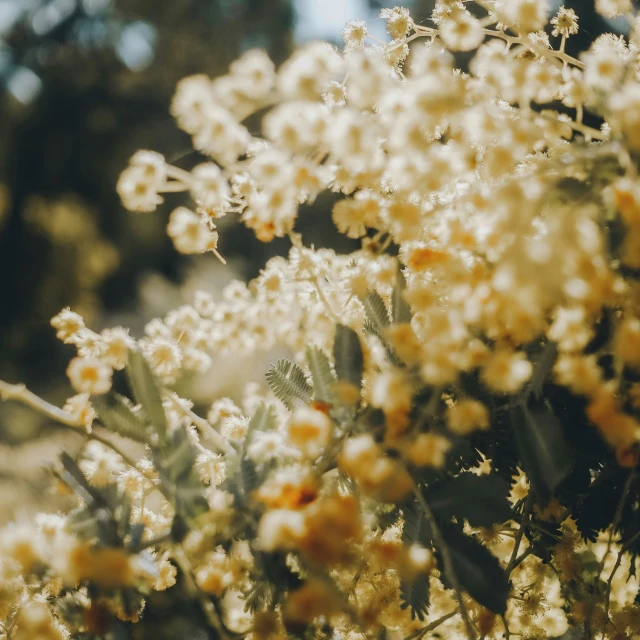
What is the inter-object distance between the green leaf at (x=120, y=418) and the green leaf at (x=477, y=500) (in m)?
0.36

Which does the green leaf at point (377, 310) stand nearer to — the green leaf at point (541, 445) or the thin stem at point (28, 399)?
the green leaf at point (541, 445)

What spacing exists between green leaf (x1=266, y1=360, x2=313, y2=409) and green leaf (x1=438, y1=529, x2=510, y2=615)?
0.27m

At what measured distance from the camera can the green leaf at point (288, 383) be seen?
836mm

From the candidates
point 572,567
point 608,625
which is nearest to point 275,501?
point 572,567

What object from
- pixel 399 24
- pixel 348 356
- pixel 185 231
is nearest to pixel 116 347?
pixel 185 231

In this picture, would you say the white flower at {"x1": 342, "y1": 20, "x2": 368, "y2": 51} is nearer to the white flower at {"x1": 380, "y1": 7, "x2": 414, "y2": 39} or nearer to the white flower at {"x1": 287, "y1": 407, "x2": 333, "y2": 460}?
the white flower at {"x1": 380, "y1": 7, "x2": 414, "y2": 39}

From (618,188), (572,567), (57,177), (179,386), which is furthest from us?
(57,177)

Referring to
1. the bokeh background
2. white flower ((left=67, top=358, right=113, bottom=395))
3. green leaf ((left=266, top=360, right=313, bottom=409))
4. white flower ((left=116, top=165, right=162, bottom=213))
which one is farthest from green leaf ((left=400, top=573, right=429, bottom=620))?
the bokeh background

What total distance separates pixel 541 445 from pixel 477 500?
96 mm

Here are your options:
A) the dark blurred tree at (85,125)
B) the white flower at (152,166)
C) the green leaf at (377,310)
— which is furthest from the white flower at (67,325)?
the dark blurred tree at (85,125)

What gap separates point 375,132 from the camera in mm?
637

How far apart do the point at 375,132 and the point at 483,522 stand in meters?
0.46

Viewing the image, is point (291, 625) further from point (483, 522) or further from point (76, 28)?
point (76, 28)

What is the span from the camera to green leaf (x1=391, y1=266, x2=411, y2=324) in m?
0.77
